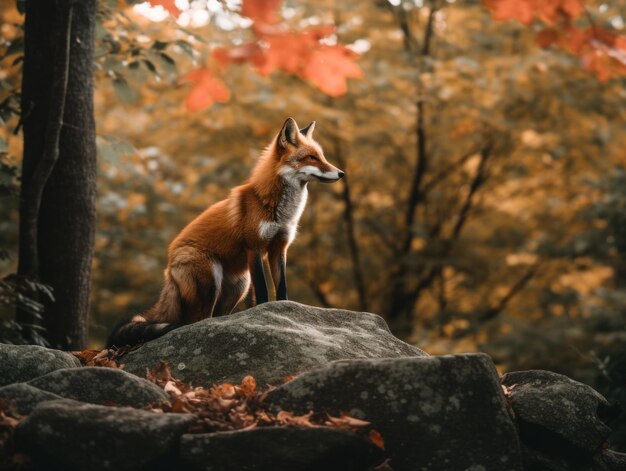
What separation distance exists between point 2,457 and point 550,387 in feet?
11.1

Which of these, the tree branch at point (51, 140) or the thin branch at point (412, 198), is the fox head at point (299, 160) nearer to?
the tree branch at point (51, 140)

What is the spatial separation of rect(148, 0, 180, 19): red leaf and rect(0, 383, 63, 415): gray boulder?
2.30 metres

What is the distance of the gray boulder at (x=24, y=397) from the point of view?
3959 mm

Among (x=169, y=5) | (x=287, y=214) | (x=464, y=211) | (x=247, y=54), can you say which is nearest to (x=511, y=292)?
(x=464, y=211)

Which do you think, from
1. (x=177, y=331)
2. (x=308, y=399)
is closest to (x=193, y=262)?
(x=177, y=331)

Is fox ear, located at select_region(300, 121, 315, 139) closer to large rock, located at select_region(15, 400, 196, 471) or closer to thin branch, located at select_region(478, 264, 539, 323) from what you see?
large rock, located at select_region(15, 400, 196, 471)

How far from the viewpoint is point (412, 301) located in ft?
51.6

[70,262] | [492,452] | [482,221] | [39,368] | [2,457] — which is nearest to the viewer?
[2,457]

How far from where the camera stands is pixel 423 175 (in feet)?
51.1

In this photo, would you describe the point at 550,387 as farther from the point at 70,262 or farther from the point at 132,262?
the point at 132,262

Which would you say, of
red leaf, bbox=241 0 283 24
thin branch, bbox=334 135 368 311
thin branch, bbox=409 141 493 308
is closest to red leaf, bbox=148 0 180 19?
red leaf, bbox=241 0 283 24

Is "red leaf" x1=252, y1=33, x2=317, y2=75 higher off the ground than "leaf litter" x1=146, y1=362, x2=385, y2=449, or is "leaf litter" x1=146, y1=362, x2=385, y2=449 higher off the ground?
"red leaf" x1=252, y1=33, x2=317, y2=75

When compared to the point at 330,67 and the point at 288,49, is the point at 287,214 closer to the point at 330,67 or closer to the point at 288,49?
the point at 330,67

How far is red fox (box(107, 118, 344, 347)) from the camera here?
6.11 m
